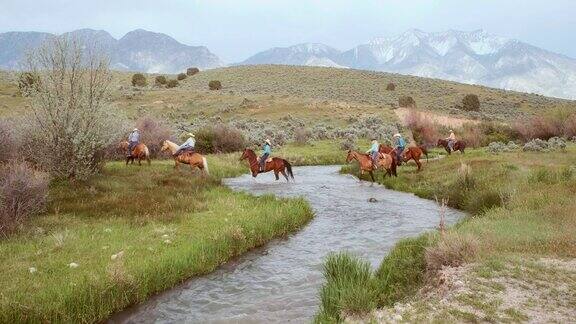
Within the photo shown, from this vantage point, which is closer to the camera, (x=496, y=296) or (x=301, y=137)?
(x=496, y=296)

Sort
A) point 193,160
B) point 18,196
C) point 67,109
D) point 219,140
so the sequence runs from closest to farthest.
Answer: point 18,196
point 67,109
point 193,160
point 219,140

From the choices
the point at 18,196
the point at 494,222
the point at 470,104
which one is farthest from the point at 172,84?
the point at 494,222

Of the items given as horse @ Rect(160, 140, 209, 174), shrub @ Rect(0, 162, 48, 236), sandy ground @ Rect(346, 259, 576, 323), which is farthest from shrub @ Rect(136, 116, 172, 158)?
sandy ground @ Rect(346, 259, 576, 323)

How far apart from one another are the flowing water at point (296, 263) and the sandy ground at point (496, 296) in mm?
2381

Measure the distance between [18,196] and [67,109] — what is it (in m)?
6.13

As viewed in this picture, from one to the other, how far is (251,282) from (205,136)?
27.8 meters

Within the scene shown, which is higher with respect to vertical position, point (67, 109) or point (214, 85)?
point (214, 85)

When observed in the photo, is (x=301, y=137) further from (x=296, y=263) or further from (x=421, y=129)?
(x=296, y=263)

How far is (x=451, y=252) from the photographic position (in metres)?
10.6

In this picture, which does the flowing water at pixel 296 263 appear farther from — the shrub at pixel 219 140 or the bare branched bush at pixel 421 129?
the bare branched bush at pixel 421 129

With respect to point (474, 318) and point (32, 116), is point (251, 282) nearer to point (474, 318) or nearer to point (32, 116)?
point (474, 318)

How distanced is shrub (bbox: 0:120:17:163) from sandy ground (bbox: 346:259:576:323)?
16151 mm

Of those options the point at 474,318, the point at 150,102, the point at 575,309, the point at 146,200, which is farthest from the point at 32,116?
the point at 150,102

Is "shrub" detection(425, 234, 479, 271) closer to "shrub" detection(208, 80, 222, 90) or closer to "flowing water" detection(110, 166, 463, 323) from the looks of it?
"flowing water" detection(110, 166, 463, 323)
